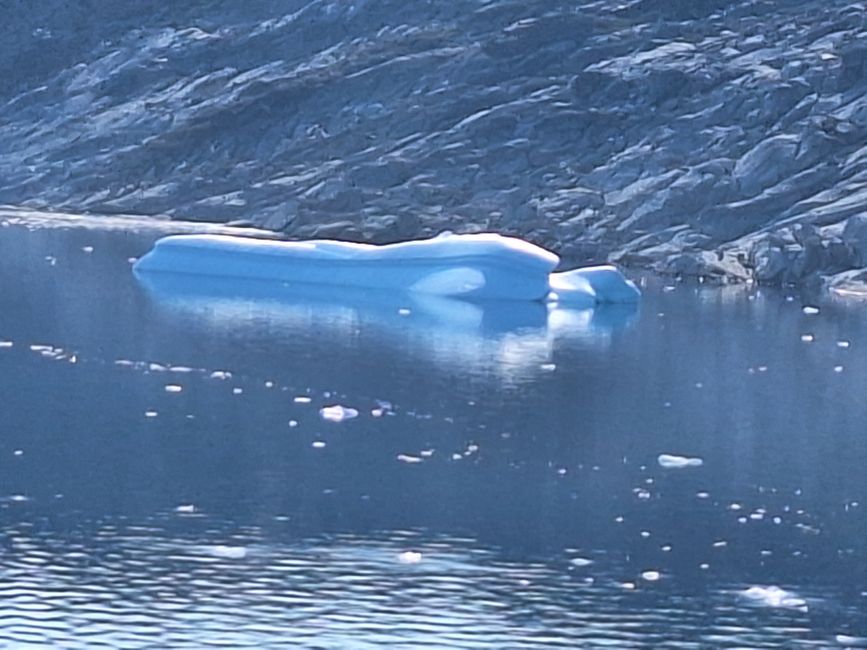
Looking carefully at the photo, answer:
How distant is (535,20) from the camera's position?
49.3 meters

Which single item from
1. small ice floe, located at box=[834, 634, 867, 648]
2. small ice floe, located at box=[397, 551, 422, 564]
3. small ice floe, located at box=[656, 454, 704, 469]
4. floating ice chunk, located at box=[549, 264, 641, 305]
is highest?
floating ice chunk, located at box=[549, 264, 641, 305]

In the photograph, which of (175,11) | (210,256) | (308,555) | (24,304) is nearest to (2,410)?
(308,555)

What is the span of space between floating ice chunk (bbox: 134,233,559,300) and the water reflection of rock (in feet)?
0.67

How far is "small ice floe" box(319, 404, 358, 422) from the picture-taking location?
18.0 metres

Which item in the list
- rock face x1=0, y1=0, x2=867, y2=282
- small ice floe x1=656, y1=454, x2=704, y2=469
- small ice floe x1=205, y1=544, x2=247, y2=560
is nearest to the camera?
small ice floe x1=205, y1=544, x2=247, y2=560

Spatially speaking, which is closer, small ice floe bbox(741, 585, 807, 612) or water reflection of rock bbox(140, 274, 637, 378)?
small ice floe bbox(741, 585, 807, 612)

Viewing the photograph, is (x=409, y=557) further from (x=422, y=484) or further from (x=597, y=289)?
(x=597, y=289)

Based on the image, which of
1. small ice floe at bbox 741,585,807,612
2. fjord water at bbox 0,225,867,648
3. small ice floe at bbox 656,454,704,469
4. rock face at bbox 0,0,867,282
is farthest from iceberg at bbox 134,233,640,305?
small ice floe at bbox 741,585,807,612

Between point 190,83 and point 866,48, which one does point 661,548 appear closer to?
point 866,48

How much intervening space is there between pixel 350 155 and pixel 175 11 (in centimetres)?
1365

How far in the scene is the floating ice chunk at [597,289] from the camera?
2883 centimetres

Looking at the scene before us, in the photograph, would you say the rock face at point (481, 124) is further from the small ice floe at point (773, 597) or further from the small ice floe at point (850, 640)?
the small ice floe at point (850, 640)

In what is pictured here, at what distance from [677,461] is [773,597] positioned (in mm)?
4053

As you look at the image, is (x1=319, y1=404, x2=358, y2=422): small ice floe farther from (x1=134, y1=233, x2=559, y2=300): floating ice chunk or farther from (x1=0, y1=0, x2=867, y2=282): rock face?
(x1=0, y1=0, x2=867, y2=282): rock face
